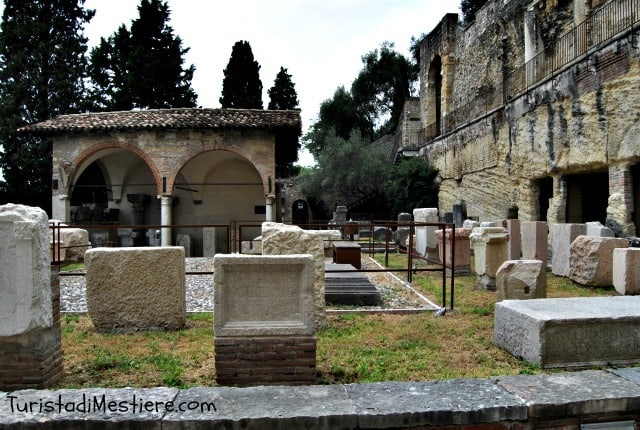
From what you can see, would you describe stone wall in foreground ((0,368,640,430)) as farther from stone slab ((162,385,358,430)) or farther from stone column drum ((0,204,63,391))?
stone column drum ((0,204,63,391))

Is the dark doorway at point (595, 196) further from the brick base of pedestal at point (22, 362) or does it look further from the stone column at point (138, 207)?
the stone column at point (138, 207)

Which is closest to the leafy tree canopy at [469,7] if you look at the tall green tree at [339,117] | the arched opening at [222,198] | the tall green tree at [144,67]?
the tall green tree at [339,117]

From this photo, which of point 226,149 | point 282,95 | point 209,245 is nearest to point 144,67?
point 282,95

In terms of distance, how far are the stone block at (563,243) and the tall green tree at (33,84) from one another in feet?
80.7

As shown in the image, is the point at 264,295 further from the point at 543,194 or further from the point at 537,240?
the point at 543,194

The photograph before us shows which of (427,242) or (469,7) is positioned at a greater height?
(469,7)

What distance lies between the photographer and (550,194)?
51.9ft

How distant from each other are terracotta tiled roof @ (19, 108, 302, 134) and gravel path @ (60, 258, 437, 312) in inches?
315

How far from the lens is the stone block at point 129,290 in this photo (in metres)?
5.63

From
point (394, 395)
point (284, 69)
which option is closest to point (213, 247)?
point (394, 395)

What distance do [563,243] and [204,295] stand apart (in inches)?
289

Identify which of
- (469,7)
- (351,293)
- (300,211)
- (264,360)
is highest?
(469,7)

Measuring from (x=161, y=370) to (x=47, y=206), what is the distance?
25141 millimetres

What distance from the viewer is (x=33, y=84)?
26.7 metres
